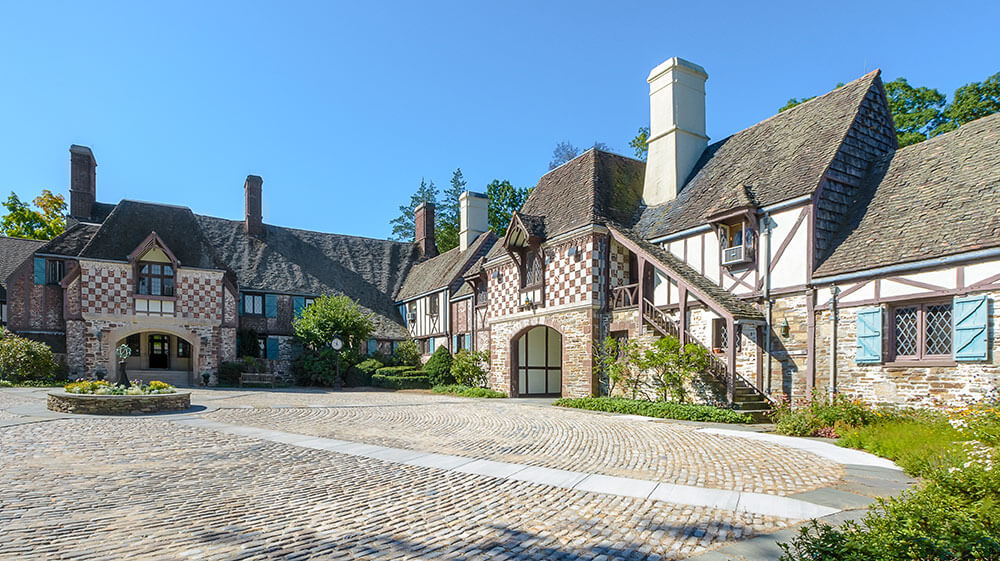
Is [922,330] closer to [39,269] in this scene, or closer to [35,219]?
[39,269]

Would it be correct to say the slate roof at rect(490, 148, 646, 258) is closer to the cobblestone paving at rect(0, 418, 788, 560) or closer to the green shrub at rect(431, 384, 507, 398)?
the green shrub at rect(431, 384, 507, 398)

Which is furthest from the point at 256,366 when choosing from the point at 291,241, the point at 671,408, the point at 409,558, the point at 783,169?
the point at 409,558

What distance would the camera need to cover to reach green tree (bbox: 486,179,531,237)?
40.2m

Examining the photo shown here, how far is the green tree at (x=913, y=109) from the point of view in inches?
912

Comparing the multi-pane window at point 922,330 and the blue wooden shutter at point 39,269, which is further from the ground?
the blue wooden shutter at point 39,269

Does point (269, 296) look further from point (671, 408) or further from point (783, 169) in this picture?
point (783, 169)

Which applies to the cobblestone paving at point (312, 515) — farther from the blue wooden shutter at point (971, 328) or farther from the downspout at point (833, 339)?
the downspout at point (833, 339)

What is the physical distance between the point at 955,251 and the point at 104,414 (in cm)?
1810

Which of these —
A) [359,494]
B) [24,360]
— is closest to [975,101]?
[359,494]

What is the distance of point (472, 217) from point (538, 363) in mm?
11384

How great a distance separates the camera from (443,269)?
3238 cm

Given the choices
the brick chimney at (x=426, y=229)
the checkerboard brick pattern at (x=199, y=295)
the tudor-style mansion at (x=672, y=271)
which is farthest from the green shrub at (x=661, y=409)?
the brick chimney at (x=426, y=229)

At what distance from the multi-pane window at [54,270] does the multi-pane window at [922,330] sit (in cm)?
3048

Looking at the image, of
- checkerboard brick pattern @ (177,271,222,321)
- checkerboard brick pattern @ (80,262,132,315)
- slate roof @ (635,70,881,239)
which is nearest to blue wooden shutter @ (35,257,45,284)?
checkerboard brick pattern @ (80,262,132,315)
